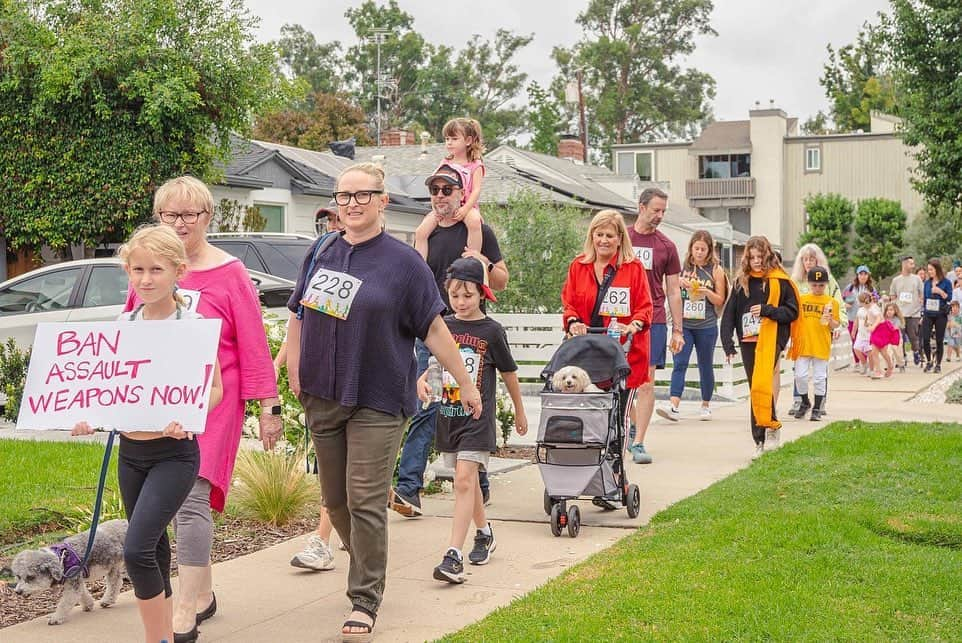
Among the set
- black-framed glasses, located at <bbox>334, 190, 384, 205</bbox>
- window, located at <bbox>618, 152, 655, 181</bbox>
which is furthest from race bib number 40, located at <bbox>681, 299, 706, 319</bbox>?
window, located at <bbox>618, 152, 655, 181</bbox>

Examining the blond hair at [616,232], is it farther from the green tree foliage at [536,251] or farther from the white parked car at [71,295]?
the green tree foliage at [536,251]

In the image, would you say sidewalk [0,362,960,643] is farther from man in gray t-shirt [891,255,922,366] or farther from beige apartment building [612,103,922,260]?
beige apartment building [612,103,922,260]

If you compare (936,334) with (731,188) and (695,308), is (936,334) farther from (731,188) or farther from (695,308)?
(731,188)

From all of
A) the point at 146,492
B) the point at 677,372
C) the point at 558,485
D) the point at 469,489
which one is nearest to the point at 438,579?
the point at 469,489

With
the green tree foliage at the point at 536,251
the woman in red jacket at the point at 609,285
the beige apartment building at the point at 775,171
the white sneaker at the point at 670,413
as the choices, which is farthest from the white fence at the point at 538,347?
the beige apartment building at the point at 775,171

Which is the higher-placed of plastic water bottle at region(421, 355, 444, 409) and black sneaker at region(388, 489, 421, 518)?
plastic water bottle at region(421, 355, 444, 409)

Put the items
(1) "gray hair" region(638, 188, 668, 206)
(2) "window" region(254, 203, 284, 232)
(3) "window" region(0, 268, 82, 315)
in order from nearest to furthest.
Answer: (1) "gray hair" region(638, 188, 668, 206), (3) "window" region(0, 268, 82, 315), (2) "window" region(254, 203, 284, 232)

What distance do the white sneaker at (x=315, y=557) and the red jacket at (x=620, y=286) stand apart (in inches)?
108

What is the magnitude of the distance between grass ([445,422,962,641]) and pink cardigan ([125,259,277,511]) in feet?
4.19

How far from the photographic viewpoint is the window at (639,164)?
6481cm

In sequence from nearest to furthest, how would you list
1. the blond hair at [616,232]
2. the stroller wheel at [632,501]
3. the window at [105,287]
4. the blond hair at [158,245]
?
the blond hair at [158,245], the stroller wheel at [632,501], the blond hair at [616,232], the window at [105,287]

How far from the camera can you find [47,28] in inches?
816

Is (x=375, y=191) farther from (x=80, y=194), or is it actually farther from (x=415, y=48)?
(x=415, y=48)

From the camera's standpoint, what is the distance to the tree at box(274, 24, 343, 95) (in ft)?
260
